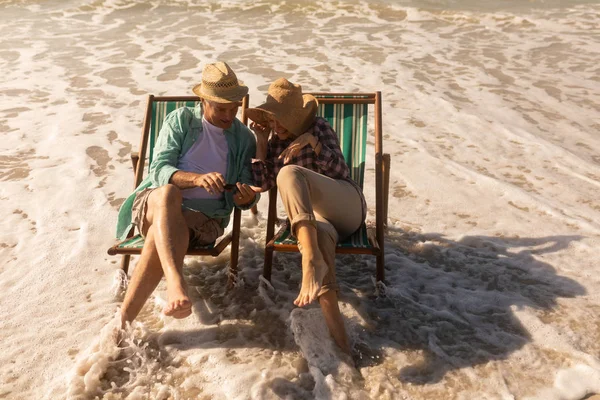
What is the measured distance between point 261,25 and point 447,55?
4884 millimetres

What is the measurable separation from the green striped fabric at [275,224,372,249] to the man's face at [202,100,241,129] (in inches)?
30.9

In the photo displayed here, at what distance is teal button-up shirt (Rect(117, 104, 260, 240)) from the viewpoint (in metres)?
3.75

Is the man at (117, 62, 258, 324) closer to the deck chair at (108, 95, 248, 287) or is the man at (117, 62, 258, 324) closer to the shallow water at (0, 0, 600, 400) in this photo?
the deck chair at (108, 95, 248, 287)

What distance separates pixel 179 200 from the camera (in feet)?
11.4

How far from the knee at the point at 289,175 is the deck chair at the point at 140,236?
22.9 inches

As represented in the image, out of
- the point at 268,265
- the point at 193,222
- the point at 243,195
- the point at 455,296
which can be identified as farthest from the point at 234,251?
the point at 455,296

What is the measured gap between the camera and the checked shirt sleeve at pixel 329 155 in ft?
12.0

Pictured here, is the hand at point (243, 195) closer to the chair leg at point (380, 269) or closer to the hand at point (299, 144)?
the hand at point (299, 144)

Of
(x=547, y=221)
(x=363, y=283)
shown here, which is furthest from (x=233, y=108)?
(x=547, y=221)

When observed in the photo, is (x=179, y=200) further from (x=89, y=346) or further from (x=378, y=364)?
(x=378, y=364)

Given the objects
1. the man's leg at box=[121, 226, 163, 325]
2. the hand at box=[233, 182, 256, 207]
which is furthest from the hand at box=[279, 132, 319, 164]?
the man's leg at box=[121, 226, 163, 325]

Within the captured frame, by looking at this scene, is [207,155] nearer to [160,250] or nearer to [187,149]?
[187,149]

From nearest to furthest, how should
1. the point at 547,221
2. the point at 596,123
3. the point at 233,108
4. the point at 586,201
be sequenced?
the point at 233,108, the point at 547,221, the point at 586,201, the point at 596,123

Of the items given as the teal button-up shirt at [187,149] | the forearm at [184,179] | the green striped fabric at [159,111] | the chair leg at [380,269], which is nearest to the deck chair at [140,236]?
the green striped fabric at [159,111]
